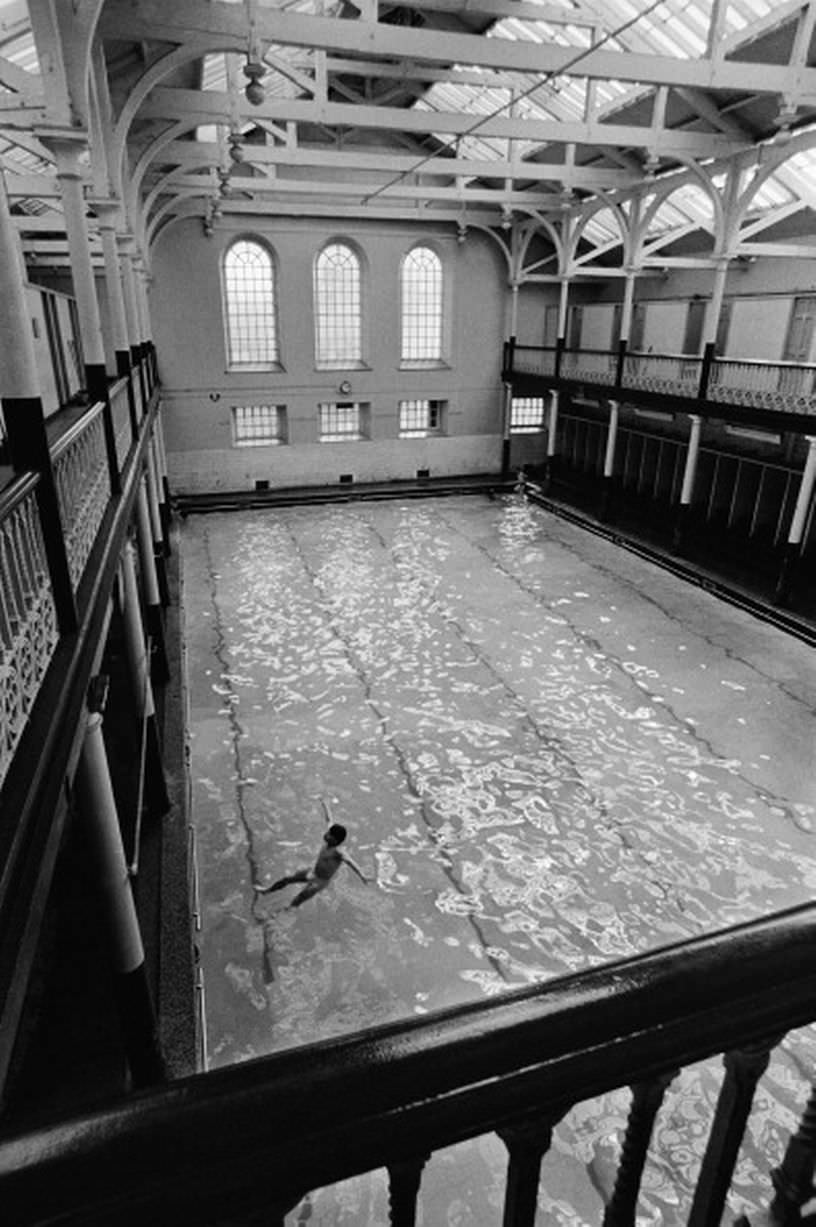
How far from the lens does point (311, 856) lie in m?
8.43

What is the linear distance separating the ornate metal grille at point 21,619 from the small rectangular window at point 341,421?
73.4 ft

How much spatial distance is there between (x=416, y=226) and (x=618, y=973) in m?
26.6

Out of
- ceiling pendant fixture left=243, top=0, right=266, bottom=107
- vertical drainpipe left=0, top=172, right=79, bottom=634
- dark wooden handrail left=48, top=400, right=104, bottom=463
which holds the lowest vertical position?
dark wooden handrail left=48, top=400, right=104, bottom=463

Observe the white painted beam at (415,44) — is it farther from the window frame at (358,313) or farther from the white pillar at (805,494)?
the window frame at (358,313)

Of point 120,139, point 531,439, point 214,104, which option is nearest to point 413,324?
point 531,439

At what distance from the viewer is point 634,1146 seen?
132 centimetres

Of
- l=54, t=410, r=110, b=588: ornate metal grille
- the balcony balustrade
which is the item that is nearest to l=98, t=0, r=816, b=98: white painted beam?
l=54, t=410, r=110, b=588: ornate metal grille

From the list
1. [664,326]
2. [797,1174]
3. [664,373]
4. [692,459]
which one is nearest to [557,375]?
[664,326]

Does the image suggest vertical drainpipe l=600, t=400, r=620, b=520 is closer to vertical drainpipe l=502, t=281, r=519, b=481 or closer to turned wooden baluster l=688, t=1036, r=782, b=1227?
vertical drainpipe l=502, t=281, r=519, b=481

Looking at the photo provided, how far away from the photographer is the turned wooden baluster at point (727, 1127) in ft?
4.18

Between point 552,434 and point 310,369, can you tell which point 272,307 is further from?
point 552,434

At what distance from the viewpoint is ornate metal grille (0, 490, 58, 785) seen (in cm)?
324

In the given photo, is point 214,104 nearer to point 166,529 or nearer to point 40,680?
point 166,529

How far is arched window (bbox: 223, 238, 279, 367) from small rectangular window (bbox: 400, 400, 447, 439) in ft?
16.3
